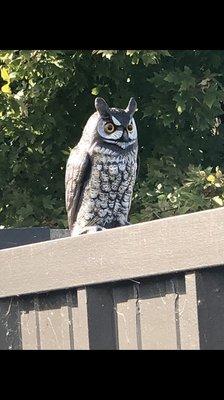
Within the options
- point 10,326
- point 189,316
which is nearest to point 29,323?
point 10,326

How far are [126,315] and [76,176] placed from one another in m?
1.99

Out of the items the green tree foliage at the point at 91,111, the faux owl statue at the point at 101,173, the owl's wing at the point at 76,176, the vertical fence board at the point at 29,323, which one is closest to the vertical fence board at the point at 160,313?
the vertical fence board at the point at 29,323

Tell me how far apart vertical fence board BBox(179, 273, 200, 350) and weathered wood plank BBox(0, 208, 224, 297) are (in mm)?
51

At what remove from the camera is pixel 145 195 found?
33.6ft

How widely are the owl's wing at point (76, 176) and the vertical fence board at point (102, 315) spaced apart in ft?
6.06

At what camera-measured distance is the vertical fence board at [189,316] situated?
2.93 meters

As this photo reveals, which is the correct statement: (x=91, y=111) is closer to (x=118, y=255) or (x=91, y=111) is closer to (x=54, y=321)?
(x=54, y=321)

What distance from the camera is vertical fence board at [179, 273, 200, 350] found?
2.93 metres

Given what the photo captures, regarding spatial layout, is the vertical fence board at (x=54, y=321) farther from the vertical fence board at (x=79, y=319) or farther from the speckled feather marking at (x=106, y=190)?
the speckled feather marking at (x=106, y=190)
